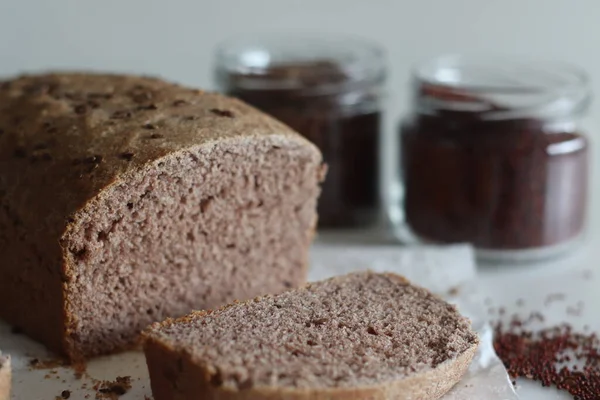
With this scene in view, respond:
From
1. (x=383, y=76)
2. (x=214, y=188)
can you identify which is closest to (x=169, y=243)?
(x=214, y=188)

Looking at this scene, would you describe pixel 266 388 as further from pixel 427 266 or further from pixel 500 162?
pixel 500 162

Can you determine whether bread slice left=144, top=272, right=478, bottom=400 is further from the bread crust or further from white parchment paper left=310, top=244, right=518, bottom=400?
white parchment paper left=310, top=244, right=518, bottom=400

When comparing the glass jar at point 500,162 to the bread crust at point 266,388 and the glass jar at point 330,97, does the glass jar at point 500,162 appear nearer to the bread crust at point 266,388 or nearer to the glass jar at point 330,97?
the glass jar at point 330,97

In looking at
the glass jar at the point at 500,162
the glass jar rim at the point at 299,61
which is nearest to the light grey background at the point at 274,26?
the glass jar rim at the point at 299,61

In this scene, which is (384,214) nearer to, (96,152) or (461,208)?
(461,208)

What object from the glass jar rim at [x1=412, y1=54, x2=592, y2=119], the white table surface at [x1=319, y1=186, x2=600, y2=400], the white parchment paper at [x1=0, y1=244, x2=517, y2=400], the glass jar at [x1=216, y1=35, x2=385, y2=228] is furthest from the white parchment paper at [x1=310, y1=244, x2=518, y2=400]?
the glass jar rim at [x1=412, y1=54, x2=592, y2=119]

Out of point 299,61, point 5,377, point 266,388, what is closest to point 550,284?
point 299,61
